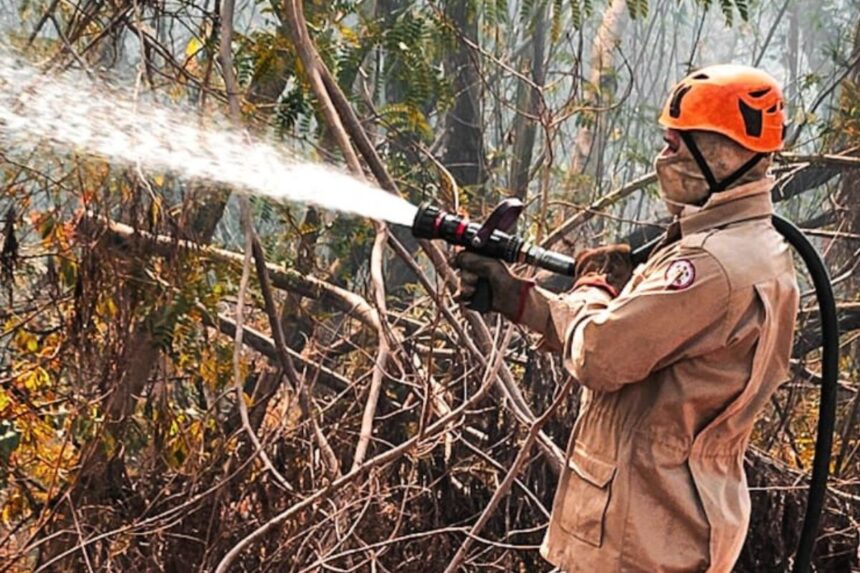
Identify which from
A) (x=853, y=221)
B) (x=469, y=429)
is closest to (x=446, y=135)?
(x=853, y=221)

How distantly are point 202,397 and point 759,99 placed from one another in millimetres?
3244

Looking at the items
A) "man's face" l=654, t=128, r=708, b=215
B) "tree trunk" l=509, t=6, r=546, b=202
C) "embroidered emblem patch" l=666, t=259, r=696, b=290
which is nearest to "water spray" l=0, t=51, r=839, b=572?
"man's face" l=654, t=128, r=708, b=215

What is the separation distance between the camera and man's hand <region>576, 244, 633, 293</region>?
258 cm

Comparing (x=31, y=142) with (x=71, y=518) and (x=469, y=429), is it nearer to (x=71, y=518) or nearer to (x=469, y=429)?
(x=71, y=518)

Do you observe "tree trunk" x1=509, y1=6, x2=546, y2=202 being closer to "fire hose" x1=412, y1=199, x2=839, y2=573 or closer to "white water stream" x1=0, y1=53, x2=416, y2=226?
"white water stream" x1=0, y1=53, x2=416, y2=226

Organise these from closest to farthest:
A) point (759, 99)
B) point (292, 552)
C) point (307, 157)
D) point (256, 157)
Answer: point (759, 99), point (256, 157), point (292, 552), point (307, 157)

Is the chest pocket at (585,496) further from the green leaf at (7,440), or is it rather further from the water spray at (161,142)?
the green leaf at (7,440)

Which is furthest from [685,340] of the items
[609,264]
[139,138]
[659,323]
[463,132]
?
[463,132]

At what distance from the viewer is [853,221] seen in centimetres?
640

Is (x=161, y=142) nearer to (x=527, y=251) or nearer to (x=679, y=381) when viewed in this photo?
(x=527, y=251)

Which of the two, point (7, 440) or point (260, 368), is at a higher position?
point (7, 440)

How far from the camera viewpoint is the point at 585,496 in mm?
2422

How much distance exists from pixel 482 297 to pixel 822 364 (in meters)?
0.97

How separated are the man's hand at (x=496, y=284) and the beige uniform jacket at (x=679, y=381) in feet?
0.28
